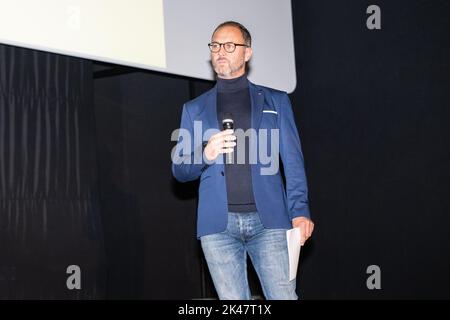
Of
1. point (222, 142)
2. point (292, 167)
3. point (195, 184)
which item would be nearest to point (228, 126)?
point (222, 142)

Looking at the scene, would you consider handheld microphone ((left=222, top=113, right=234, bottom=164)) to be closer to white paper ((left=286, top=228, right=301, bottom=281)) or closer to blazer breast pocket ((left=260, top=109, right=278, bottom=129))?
blazer breast pocket ((left=260, top=109, right=278, bottom=129))

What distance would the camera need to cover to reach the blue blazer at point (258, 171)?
2.09 meters

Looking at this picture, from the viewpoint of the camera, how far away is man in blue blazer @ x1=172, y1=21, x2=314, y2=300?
2086mm

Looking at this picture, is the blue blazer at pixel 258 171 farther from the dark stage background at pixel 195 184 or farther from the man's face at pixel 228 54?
the dark stage background at pixel 195 184

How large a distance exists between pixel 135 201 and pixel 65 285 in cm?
85

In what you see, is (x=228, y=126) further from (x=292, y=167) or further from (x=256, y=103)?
(x=292, y=167)

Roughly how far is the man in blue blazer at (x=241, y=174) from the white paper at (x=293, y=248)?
18 mm

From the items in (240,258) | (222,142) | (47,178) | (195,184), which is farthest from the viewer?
(195,184)

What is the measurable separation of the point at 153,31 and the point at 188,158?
1.50 meters

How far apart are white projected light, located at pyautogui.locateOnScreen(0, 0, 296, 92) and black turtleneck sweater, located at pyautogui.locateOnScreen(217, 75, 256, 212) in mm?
1142

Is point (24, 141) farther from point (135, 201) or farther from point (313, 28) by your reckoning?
point (313, 28)

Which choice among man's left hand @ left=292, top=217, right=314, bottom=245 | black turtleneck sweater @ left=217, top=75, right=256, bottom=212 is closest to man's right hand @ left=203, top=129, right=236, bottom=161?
black turtleneck sweater @ left=217, top=75, right=256, bottom=212

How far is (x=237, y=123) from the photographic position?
2166mm

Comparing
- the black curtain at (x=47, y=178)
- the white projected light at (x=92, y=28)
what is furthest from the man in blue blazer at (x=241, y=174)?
the black curtain at (x=47, y=178)
